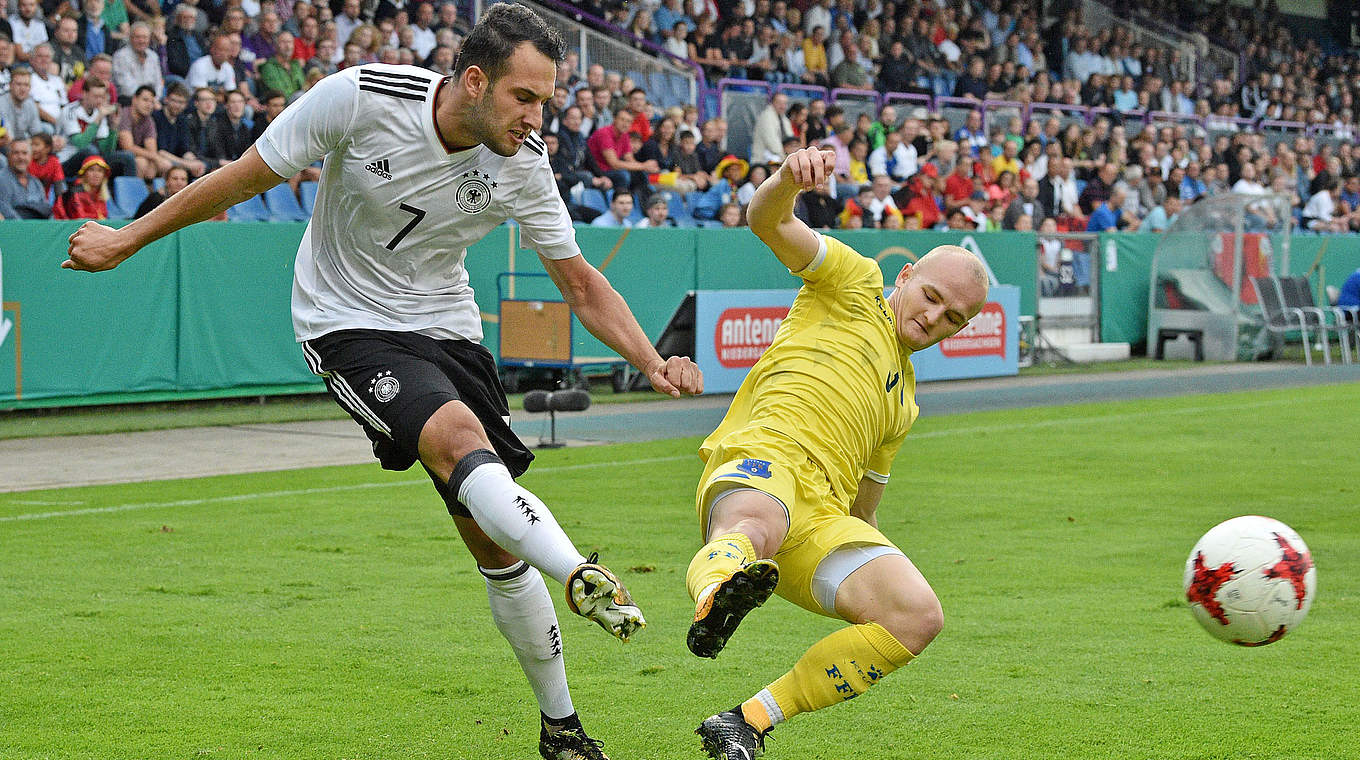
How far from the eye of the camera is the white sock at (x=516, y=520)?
3717 mm

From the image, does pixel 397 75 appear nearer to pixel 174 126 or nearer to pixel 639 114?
pixel 174 126

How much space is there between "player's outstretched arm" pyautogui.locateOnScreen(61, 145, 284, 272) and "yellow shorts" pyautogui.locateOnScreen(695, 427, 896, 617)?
152 centimetres

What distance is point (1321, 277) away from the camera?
25453 mm

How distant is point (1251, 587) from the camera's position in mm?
4832

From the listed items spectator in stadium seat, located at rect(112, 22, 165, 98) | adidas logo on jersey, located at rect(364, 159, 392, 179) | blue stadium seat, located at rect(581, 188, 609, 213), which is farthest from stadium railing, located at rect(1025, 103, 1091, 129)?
adidas logo on jersey, located at rect(364, 159, 392, 179)

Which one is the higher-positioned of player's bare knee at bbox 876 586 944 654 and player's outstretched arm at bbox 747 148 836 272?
player's outstretched arm at bbox 747 148 836 272

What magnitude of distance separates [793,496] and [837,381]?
18.1 inches

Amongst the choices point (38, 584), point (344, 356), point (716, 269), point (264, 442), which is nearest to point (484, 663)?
point (344, 356)

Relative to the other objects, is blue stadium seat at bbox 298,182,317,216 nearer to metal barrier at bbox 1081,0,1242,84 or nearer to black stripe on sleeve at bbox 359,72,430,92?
black stripe on sleeve at bbox 359,72,430,92

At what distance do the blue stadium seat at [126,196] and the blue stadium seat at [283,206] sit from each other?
1367 millimetres

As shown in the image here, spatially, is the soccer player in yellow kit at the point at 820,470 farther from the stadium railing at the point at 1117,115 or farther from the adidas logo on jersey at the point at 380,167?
the stadium railing at the point at 1117,115

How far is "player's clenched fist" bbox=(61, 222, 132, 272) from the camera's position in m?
4.09

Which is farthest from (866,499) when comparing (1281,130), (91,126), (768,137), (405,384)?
(1281,130)

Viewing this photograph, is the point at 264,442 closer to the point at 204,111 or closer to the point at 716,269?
the point at 204,111
